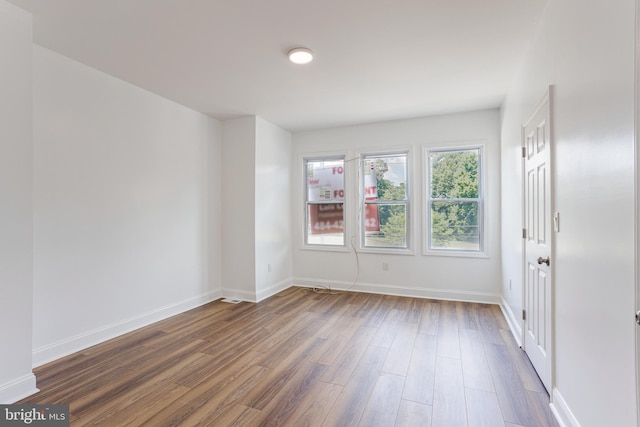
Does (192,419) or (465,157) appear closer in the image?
(192,419)

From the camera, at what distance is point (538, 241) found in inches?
91.6

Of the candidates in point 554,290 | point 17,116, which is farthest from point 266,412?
point 17,116

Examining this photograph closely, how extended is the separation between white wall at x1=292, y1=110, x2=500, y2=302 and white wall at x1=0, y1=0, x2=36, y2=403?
11.6ft

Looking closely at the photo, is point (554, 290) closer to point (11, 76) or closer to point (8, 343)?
point (8, 343)

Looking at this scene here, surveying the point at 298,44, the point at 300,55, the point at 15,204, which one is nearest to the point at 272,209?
the point at 300,55

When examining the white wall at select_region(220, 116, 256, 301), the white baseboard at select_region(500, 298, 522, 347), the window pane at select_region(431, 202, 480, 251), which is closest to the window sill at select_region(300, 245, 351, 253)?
the white wall at select_region(220, 116, 256, 301)

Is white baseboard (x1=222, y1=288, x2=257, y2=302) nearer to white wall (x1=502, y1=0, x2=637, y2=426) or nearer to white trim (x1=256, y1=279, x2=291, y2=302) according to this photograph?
white trim (x1=256, y1=279, x2=291, y2=302)

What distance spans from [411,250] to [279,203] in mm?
2179

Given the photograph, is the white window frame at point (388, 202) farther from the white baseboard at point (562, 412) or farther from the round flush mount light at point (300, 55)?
the white baseboard at point (562, 412)

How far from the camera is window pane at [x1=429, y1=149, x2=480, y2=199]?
4387 mm

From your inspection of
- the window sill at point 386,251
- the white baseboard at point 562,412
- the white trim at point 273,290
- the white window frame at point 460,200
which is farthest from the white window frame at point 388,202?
the white baseboard at point 562,412

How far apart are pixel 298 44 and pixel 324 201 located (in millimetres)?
2936

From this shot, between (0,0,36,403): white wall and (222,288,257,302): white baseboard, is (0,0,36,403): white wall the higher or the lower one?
the higher one

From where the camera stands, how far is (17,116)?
6.94ft
